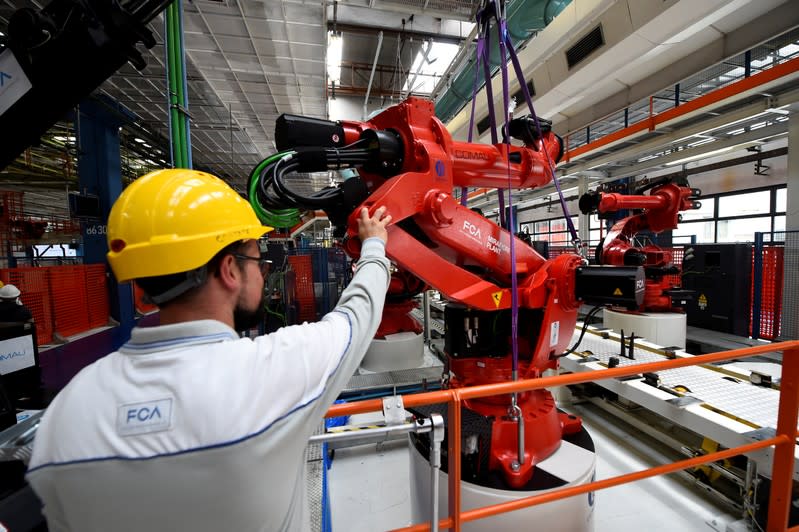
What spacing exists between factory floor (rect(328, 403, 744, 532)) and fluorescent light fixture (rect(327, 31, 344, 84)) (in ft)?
19.1

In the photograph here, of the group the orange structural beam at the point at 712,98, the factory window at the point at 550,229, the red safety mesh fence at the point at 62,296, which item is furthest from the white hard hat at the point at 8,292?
the factory window at the point at 550,229

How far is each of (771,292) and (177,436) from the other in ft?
30.4

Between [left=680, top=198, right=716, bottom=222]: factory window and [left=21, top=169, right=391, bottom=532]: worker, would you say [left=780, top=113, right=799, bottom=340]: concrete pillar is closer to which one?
[left=680, top=198, right=716, bottom=222]: factory window

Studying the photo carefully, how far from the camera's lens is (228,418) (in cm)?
73

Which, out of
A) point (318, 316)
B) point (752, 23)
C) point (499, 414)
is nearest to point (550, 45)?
point (752, 23)

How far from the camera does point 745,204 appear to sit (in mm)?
11250

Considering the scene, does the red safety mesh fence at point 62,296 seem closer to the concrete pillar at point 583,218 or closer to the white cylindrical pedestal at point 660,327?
the white cylindrical pedestal at point 660,327

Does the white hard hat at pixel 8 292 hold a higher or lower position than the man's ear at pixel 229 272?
lower

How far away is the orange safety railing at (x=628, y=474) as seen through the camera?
5.02ft

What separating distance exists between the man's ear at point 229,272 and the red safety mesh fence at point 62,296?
302 inches

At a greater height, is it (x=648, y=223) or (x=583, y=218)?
(x=583, y=218)

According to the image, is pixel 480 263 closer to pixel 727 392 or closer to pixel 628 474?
pixel 628 474

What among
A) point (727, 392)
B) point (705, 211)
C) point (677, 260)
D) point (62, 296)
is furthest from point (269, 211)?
point (705, 211)

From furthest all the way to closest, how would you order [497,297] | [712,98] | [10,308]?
1. [712,98]
2. [10,308]
3. [497,297]
